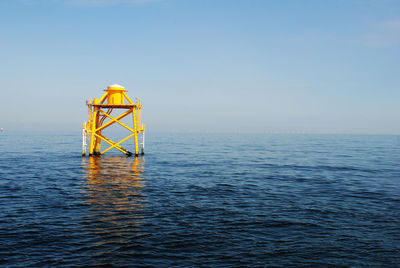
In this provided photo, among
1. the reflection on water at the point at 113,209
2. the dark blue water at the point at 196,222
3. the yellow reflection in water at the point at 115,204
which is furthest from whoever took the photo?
the yellow reflection in water at the point at 115,204

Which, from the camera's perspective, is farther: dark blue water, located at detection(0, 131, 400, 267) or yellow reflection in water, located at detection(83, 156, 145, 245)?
yellow reflection in water, located at detection(83, 156, 145, 245)

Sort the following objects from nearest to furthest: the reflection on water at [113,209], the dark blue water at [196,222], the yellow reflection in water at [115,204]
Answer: the dark blue water at [196,222], the reflection on water at [113,209], the yellow reflection in water at [115,204]

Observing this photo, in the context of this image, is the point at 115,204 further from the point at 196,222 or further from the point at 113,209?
the point at 196,222

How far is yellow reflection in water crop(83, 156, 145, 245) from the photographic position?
1198cm

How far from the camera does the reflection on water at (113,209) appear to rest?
1092cm

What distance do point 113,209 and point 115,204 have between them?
992 mm

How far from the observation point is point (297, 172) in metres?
29.8

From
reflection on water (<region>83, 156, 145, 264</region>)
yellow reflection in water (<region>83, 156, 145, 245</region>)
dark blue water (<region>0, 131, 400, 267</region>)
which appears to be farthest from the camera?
yellow reflection in water (<region>83, 156, 145, 245</region>)

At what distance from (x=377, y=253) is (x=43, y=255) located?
35.3 ft

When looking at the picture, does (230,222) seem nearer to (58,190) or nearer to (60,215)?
(60,215)

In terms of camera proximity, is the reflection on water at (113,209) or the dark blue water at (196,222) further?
the reflection on water at (113,209)

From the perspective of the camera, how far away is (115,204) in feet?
53.1

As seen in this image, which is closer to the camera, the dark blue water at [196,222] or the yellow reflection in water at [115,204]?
the dark blue water at [196,222]

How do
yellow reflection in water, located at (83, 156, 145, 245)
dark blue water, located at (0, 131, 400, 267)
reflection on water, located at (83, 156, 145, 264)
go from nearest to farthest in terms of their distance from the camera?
dark blue water, located at (0, 131, 400, 267) < reflection on water, located at (83, 156, 145, 264) < yellow reflection in water, located at (83, 156, 145, 245)
